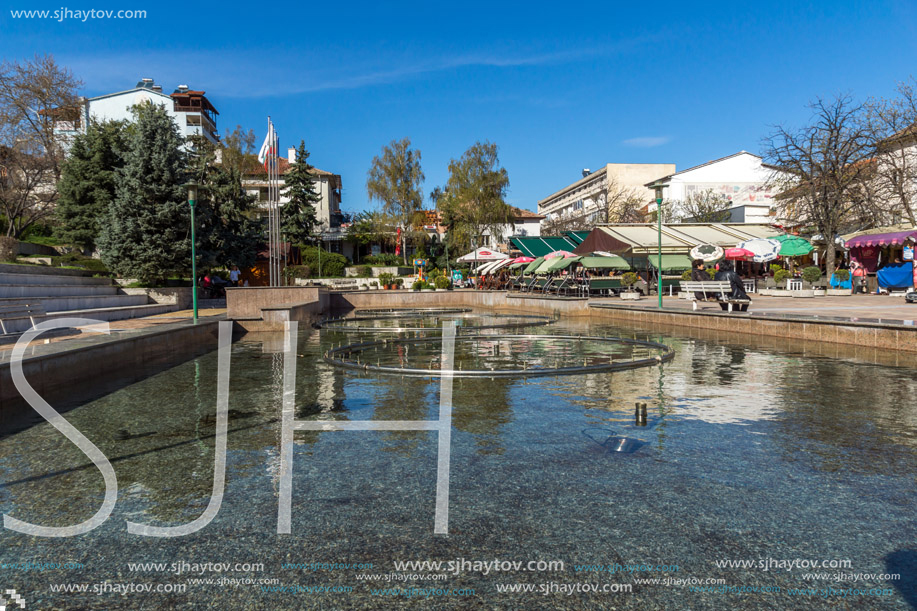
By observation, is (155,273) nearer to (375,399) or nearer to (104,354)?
(104,354)

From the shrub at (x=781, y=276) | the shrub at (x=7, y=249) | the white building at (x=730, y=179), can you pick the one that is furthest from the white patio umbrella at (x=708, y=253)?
the white building at (x=730, y=179)

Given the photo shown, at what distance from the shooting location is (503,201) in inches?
2063

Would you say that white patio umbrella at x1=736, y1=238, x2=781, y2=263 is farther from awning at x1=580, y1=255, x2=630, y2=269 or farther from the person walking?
the person walking

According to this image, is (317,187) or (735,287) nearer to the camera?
(735,287)

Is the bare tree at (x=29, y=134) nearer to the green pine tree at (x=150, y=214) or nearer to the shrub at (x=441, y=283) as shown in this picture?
the green pine tree at (x=150, y=214)

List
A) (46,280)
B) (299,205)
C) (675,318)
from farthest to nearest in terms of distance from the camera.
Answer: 1. (299,205)
2. (46,280)
3. (675,318)

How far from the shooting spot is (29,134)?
1222 inches

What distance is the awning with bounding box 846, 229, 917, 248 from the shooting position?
2173 centimetres

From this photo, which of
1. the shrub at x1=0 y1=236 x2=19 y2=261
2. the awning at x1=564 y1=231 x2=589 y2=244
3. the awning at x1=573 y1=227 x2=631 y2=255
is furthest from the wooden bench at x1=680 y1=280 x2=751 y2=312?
the awning at x1=564 y1=231 x2=589 y2=244

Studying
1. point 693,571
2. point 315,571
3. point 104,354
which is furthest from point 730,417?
point 104,354

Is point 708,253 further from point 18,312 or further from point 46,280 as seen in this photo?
point 46,280

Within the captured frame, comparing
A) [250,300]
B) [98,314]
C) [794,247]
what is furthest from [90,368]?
[794,247]

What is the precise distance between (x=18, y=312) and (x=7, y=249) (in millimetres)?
13760

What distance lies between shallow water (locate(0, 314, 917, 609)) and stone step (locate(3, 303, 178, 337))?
5820mm
